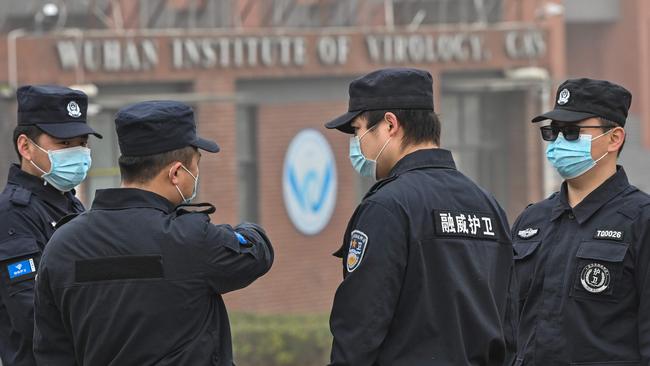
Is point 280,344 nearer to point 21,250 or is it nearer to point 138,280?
point 21,250

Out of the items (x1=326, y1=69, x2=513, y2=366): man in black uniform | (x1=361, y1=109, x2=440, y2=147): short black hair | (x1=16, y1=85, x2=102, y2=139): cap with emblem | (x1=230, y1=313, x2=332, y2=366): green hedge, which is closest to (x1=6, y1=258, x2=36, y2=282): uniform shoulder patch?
(x1=16, y1=85, x2=102, y2=139): cap with emblem

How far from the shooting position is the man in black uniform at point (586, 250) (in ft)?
15.1

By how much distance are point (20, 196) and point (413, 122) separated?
1.72 meters

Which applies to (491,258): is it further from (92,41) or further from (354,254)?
(92,41)

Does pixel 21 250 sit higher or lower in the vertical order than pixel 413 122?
lower

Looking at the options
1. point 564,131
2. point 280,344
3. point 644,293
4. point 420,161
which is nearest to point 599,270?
point 644,293

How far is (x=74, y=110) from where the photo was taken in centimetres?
505

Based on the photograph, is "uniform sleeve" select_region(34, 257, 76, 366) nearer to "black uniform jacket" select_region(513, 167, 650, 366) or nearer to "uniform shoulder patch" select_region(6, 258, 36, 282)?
"uniform shoulder patch" select_region(6, 258, 36, 282)

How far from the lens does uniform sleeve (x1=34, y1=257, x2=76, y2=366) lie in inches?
160

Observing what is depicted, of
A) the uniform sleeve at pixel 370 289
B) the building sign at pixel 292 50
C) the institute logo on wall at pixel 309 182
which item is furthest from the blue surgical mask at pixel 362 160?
the institute logo on wall at pixel 309 182

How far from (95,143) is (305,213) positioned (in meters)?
3.07

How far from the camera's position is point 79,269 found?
3.98 meters

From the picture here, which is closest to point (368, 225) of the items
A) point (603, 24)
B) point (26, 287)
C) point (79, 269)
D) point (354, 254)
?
point (354, 254)

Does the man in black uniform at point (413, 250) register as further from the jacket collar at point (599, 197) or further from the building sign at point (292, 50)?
the building sign at point (292, 50)
